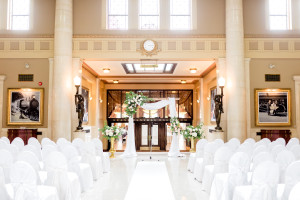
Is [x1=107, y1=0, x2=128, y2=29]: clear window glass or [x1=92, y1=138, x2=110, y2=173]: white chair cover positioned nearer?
[x1=92, y1=138, x2=110, y2=173]: white chair cover

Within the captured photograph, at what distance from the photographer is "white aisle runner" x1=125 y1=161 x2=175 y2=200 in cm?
595

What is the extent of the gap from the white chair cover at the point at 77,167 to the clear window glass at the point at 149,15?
22.0 feet

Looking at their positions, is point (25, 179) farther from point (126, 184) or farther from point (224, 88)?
point (224, 88)

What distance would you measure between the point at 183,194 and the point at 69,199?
225 cm

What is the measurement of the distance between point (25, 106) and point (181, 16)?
6.57 metres

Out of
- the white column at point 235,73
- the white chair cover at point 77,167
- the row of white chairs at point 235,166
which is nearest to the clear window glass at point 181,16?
the white column at point 235,73

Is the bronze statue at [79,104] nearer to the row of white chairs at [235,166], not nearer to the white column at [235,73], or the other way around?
the row of white chairs at [235,166]

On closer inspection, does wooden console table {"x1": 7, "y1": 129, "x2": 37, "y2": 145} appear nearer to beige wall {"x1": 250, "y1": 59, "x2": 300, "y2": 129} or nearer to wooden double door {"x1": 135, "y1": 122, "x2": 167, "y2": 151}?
beige wall {"x1": 250, "y1": 59, "x2": 300, "y2": 129}

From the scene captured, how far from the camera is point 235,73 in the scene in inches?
433

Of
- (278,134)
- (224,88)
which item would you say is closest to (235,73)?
(224,88)

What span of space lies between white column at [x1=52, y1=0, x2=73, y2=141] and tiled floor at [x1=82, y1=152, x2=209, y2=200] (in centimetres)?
231

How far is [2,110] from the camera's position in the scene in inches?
442

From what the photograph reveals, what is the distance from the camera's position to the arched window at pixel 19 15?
11703 millimetres

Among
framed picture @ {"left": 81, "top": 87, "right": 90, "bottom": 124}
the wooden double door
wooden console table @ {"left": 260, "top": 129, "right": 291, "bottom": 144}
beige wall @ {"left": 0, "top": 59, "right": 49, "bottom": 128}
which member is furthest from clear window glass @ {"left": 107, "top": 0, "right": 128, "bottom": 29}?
the wooden double door
